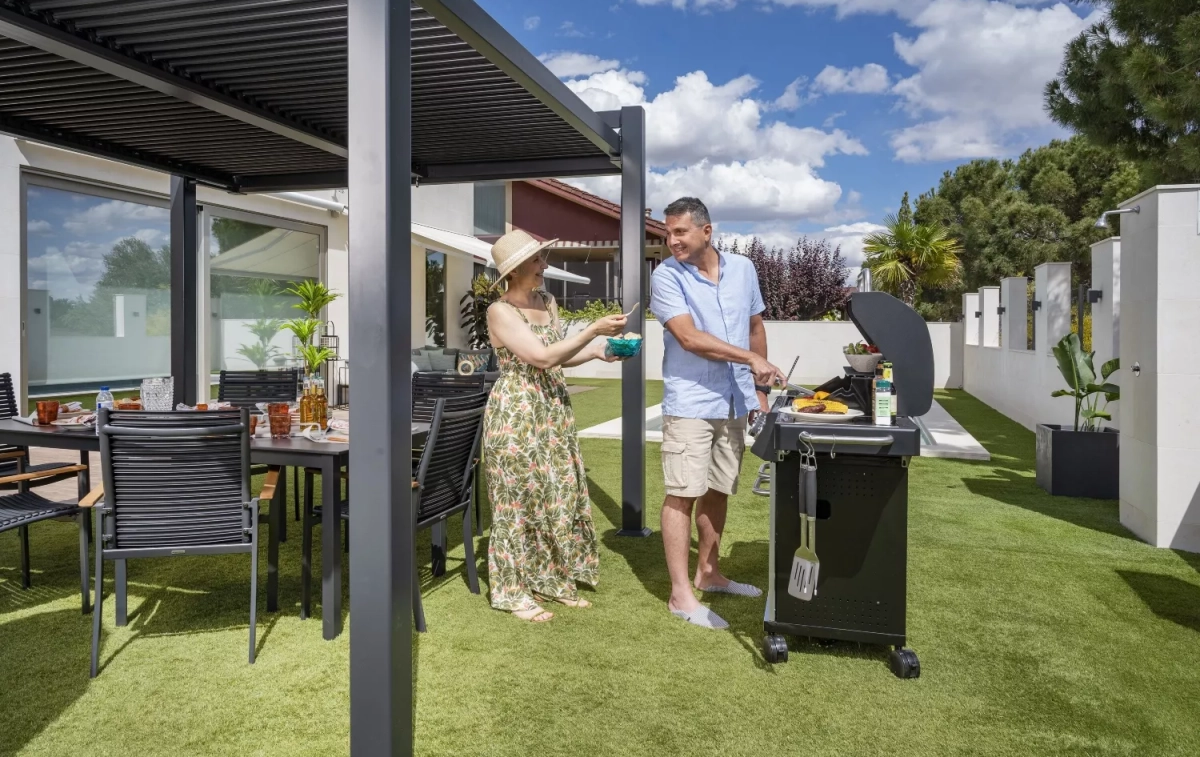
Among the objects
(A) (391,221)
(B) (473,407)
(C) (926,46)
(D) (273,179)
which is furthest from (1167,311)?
(C) (926,46)

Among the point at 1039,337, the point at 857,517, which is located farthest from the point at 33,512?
the point at 1039,337

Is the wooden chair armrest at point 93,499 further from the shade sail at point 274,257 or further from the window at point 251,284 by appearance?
the shade sail at point 274,257

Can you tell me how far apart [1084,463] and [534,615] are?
470 centimetres

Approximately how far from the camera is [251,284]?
10.6 meters

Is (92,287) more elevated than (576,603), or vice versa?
(92,287)

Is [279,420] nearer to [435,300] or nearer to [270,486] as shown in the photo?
[270,486]

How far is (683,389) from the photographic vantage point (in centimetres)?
366

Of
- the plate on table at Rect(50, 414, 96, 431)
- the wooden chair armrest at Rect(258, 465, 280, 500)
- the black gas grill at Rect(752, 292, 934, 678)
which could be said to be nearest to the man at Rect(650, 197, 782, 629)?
the black gas grill at Rect(752, 292, 934, 678)

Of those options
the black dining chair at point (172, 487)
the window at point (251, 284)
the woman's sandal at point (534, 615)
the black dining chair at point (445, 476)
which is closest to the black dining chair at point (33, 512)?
the black dining chair at point (172, 487)

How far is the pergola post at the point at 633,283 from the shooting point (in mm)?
5109

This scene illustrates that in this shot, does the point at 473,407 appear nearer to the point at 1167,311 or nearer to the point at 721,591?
the point at 721,591

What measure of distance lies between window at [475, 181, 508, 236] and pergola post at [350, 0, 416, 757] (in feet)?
53.8

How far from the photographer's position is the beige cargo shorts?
3613 mm

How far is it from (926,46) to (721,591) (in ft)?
150
